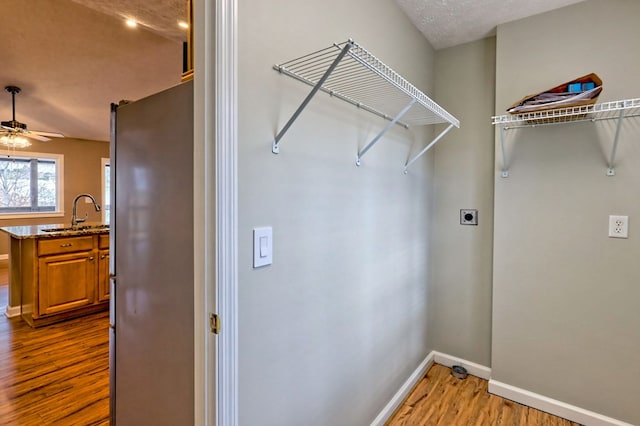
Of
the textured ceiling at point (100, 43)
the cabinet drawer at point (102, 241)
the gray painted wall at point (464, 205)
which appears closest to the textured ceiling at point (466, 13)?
the textured ceiling at point (100, 43)

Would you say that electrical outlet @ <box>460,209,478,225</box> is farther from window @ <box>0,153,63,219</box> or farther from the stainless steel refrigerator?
window @ <box>0,153,63,219</box>

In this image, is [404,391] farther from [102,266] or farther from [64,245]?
[64,245]

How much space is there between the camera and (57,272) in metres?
3.17

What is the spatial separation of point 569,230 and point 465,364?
1170 mm

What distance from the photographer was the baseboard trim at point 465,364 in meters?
2.26

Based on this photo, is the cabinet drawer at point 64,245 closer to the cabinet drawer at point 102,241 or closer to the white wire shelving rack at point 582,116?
the cabinet drawer at point 102,241

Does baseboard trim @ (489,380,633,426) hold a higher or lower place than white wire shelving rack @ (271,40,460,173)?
lower

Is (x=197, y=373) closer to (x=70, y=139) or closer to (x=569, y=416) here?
(x=569, y=416)

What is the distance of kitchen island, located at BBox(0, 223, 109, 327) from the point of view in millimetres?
3070

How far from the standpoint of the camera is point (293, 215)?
1149mm

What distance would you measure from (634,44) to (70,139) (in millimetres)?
7862

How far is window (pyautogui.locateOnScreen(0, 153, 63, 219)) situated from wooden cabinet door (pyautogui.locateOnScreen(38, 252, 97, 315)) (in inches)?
149

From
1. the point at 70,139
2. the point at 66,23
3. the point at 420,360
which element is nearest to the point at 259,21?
the point at 420,360

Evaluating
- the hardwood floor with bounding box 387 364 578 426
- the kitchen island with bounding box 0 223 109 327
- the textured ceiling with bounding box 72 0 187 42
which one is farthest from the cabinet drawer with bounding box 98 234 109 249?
the hardwood floor with bounding box 387 364 578 426
